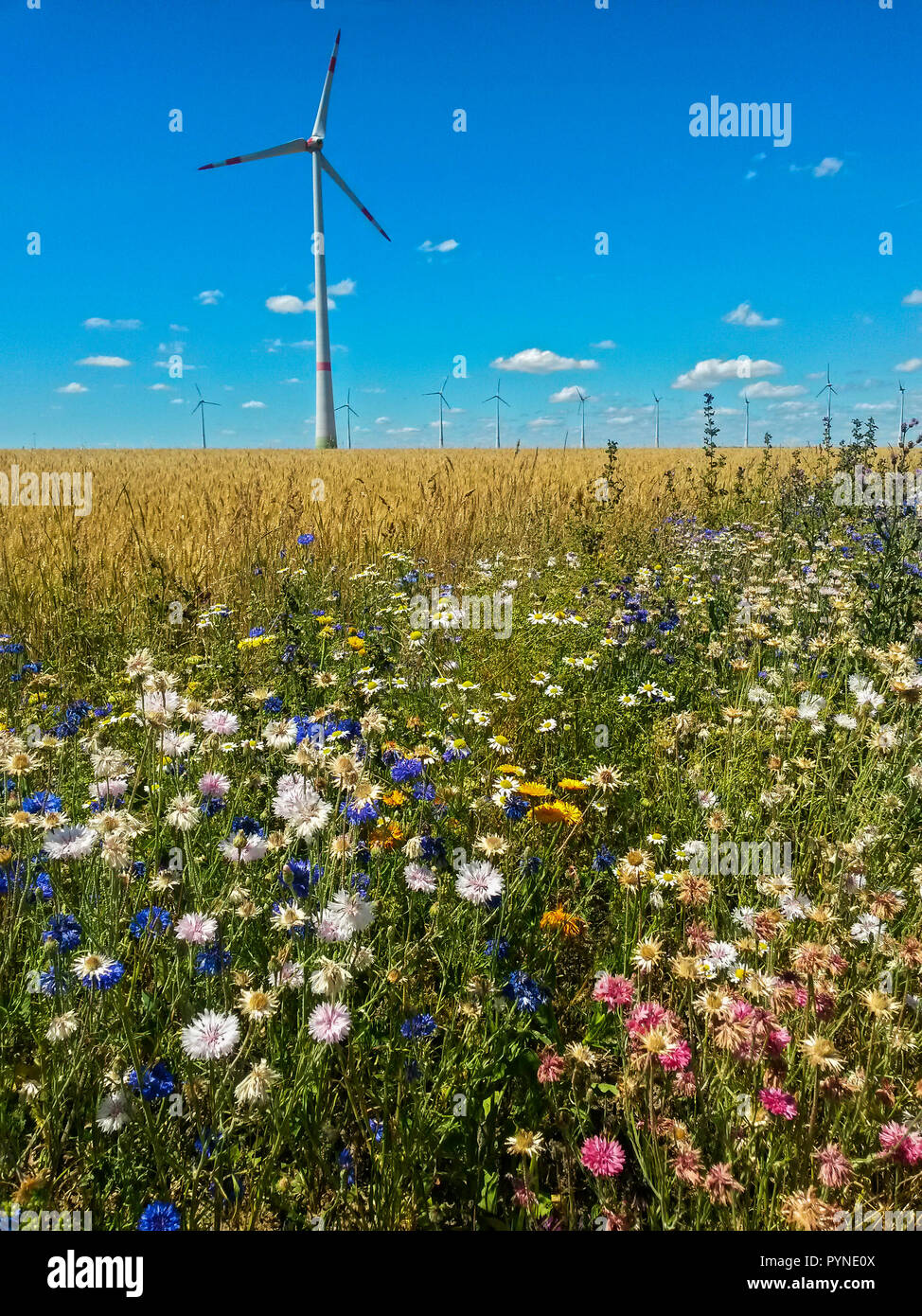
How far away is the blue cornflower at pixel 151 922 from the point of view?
1.70 metres

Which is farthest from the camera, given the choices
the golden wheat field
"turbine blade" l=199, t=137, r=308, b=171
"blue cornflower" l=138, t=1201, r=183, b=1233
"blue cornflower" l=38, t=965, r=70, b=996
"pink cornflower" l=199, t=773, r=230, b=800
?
"turbine blade" l=199, t=137, r=308, b=171

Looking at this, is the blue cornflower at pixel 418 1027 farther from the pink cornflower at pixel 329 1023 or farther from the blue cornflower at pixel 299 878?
the blue cornflower at pixel 299 878

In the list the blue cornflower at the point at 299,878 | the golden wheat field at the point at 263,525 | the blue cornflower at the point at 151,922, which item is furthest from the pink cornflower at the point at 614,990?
the golden wheat field at the point at 263,525

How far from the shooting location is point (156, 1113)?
4.77ft

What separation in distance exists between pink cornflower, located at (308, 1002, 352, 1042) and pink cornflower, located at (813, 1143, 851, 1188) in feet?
2.91

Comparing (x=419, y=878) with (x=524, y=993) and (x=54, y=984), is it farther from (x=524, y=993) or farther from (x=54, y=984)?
(x=54, y=984)

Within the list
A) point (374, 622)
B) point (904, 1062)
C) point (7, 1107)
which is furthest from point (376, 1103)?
point (374, 622)

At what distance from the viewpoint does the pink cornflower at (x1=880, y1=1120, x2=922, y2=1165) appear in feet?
4.38

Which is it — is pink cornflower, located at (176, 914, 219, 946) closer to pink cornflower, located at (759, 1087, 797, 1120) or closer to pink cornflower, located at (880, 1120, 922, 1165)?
pink cornflower, located at (759, 1087, 797, 1120)

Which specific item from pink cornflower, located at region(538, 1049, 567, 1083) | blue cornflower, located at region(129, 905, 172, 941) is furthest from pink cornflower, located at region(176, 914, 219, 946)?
pink cornflower, located at region(538, 1049, 567, 1083)

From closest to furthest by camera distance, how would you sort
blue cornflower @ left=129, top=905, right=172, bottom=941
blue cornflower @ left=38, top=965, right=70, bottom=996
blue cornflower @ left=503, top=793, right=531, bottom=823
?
blue cornflower @ left=38, top=965, right=70, bottom=996
blue cornflower @ left=129, top=905, right=172, bottom=941
blue cornflower @ left=503, top=793, right=531, bottom=823

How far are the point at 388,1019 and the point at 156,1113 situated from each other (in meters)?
0.52

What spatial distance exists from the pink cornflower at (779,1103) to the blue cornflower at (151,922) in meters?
1.34
